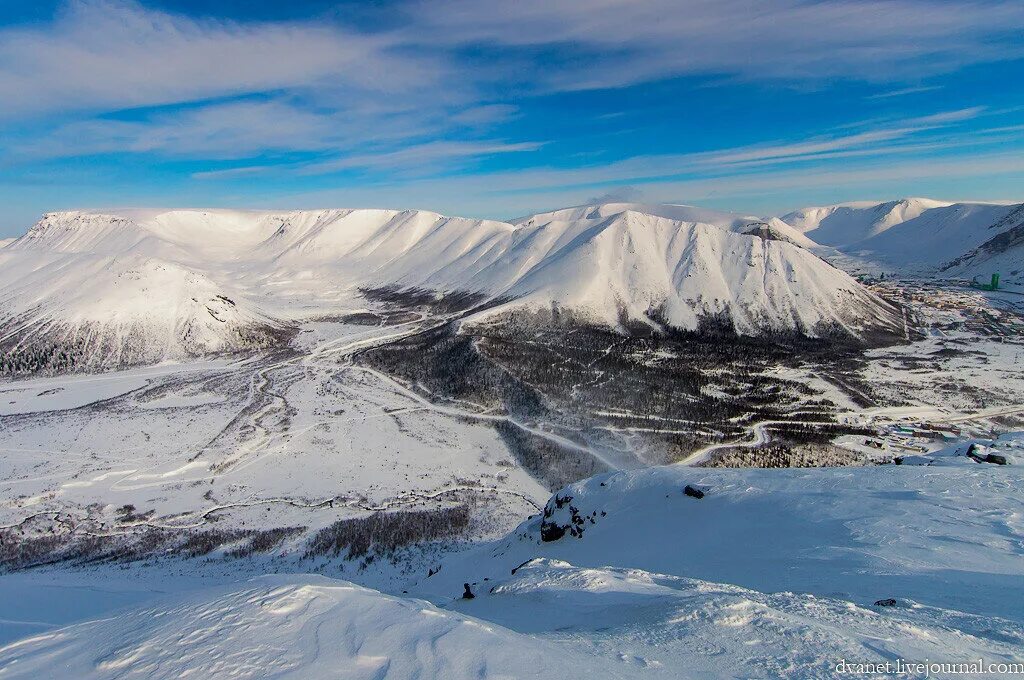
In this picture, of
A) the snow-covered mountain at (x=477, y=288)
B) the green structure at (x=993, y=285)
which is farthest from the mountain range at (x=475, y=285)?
the green structure at (x=993, y=285)

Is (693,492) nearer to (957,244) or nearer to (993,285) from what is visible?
(993,285)

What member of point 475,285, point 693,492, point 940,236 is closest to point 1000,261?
point 940,236

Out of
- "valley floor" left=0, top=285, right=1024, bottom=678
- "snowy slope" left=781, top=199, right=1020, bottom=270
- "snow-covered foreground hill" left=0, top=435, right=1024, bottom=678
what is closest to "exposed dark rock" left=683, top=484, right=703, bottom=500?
"valley floor" left=0, top=285, right=1024, bottom=678

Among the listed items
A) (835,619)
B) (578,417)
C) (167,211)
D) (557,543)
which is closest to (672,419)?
A: (578,417)

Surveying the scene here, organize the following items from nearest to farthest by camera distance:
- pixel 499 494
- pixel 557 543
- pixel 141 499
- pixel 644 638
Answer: pixel 644 638, pixel 557 543, pixel 141 499, pixel 499 494

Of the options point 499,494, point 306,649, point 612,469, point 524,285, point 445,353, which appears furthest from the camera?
point 524,285

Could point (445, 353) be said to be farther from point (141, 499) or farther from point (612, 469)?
point (141, 499)
